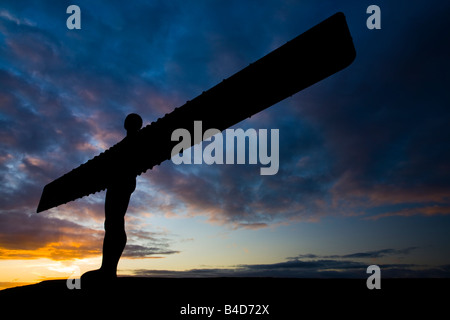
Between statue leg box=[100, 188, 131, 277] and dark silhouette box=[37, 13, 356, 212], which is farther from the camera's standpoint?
statue leg box=[100, 188, 131, 277]

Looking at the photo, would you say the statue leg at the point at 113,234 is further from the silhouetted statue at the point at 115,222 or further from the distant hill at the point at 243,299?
the distant hill at the point at 243,299

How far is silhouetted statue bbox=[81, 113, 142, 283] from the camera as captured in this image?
3625mm

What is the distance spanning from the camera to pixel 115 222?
3.69m

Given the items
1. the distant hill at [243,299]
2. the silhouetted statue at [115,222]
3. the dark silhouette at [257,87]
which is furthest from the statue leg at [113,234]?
the dark silhouette at [257,87]

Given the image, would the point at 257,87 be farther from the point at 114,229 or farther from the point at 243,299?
the point at 114,229

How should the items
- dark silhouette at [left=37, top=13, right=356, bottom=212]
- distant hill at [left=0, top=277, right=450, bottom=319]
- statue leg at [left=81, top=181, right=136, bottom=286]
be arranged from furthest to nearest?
statue leg at [left=81, top=181, right=136, bottom=286]
distant hill at [left=0, top=277, right=450, bottom=319]
dark silhouette at [left=37, top=13, right=356, bottom=212]

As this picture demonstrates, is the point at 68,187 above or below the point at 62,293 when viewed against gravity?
above

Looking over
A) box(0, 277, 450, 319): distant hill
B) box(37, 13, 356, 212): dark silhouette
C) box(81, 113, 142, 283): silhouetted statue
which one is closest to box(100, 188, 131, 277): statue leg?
box(81, 113, 142, 283): silhouetted statue

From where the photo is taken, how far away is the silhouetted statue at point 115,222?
3.62 metres

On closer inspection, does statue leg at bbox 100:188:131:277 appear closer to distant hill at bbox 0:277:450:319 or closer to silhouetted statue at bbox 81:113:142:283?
silhouetted statue at bbox 81:113:142:283
